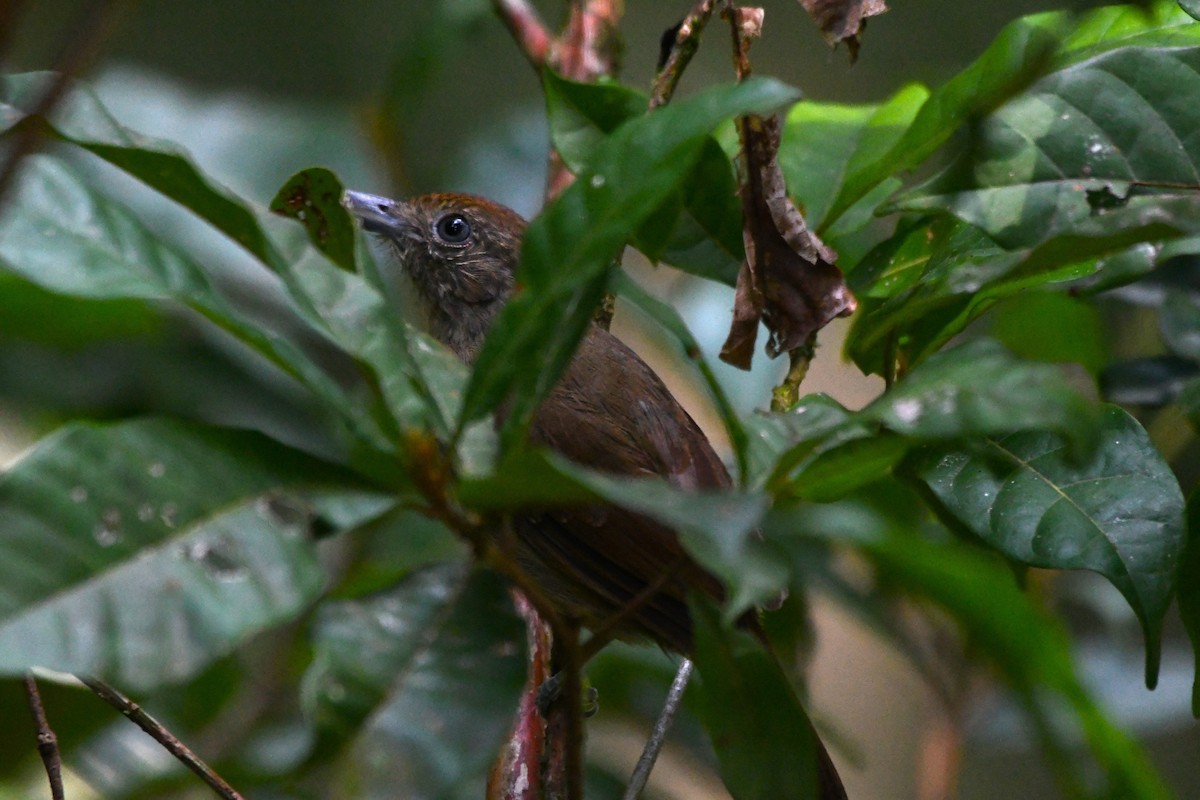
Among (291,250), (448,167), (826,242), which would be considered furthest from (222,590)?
(448,167)

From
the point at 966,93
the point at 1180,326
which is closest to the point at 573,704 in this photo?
the point at 966,93

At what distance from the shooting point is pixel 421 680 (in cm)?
105

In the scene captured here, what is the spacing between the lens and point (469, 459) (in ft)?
3.77

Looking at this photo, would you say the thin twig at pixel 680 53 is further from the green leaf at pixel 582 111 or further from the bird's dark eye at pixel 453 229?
the bird's dark eye at pixel 453 229

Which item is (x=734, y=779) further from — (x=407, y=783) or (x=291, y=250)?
(x=291, y=250)

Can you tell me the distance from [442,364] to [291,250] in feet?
0.67

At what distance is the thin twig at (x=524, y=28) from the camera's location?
9.00 feet

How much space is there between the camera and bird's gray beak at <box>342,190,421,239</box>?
10.3 ft

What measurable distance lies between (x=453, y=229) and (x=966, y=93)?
1795 mm

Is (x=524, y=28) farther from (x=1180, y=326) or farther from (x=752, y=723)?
(x=752, y=723)

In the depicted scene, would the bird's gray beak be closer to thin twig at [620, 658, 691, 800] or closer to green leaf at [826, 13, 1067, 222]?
thin twig at [620, 658, 691, 800]

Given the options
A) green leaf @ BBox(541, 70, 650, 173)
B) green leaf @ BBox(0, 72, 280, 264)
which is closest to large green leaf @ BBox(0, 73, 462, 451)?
green leaf @ BBox(0, 72, 280, 264)

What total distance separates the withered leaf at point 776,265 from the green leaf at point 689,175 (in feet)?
0.12

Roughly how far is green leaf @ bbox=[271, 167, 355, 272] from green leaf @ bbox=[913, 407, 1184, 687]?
823mm
